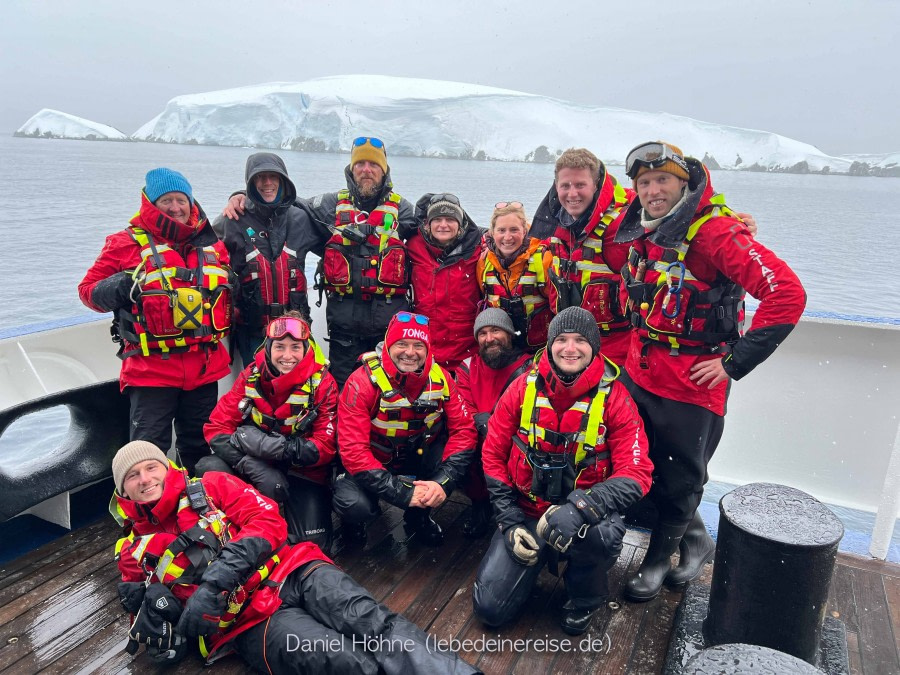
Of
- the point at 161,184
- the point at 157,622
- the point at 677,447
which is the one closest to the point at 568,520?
the point at 677,447

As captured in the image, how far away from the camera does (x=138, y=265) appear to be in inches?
119

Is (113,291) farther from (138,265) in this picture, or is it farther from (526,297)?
(526,297)

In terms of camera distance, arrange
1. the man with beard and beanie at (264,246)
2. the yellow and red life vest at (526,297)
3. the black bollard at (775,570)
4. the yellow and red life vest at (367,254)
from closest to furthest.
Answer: the black bollard at (775,570) < the yellow and red life vest at (526,297) < the man with beard and beanie at (264,246) < the yellow and red life vest at (367,254)

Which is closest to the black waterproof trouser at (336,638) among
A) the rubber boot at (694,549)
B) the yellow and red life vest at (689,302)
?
the rubber boot at (694,549)

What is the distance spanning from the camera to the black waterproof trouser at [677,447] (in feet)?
8.43

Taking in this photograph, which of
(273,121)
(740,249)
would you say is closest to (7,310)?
(740,249)

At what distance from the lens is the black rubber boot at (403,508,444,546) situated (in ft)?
→ 10.4

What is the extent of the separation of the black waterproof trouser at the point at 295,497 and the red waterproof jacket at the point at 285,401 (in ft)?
0.37

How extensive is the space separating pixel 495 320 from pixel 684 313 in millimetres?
982

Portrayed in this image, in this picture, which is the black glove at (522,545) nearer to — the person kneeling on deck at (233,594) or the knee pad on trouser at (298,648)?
the person kneeling on deck at (233,594)

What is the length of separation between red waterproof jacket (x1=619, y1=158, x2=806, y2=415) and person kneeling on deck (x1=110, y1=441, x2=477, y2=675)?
4.50 ft

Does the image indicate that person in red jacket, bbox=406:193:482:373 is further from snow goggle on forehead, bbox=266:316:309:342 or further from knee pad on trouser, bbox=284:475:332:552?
knee pad on trouser, bbox=284:475:332:552

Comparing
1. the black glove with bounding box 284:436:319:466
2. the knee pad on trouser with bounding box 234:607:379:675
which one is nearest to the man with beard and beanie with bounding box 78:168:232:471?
the black glove with bounding box 284:436:319:466

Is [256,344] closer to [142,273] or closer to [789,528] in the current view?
[142,273]
